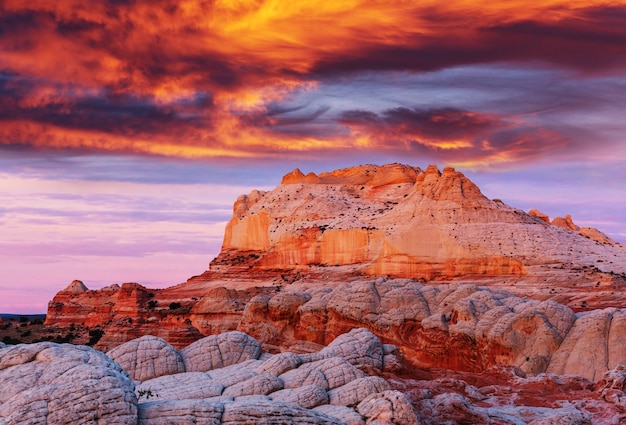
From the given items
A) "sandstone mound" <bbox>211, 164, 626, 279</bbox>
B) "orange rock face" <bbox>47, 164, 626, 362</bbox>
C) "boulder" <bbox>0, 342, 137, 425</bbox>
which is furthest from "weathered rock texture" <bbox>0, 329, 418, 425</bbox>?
"sandstone mound" <bbox>211, 164, 626, 279</bbox>

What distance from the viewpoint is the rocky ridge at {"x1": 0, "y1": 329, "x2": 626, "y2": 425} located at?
46.1ft

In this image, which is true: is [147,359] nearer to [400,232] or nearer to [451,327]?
[451,327]

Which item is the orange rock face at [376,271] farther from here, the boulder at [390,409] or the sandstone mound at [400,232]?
the boulder at [390,409]

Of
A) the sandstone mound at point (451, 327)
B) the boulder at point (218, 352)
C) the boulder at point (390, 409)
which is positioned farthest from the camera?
the sandstone mound at point (451, 327)

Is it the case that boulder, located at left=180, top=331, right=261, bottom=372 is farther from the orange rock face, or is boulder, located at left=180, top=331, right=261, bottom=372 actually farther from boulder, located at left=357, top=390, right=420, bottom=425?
the orange rock face

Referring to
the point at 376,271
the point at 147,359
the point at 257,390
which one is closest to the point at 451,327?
the point at 147,359

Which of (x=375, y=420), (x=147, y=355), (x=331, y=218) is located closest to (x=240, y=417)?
(x=375, y=420)

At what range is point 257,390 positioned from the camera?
73.0 ft

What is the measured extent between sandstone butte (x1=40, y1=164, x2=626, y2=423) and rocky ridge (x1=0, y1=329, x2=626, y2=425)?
5.01 m

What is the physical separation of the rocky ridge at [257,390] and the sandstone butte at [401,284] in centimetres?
501

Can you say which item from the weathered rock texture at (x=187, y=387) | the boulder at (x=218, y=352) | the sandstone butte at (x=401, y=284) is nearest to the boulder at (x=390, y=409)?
the weathered rock texture at (x=187, y=387)

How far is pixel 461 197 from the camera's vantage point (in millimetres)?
106812

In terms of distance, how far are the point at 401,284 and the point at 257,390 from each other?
3854cm

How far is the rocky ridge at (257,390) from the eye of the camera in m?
14.0
